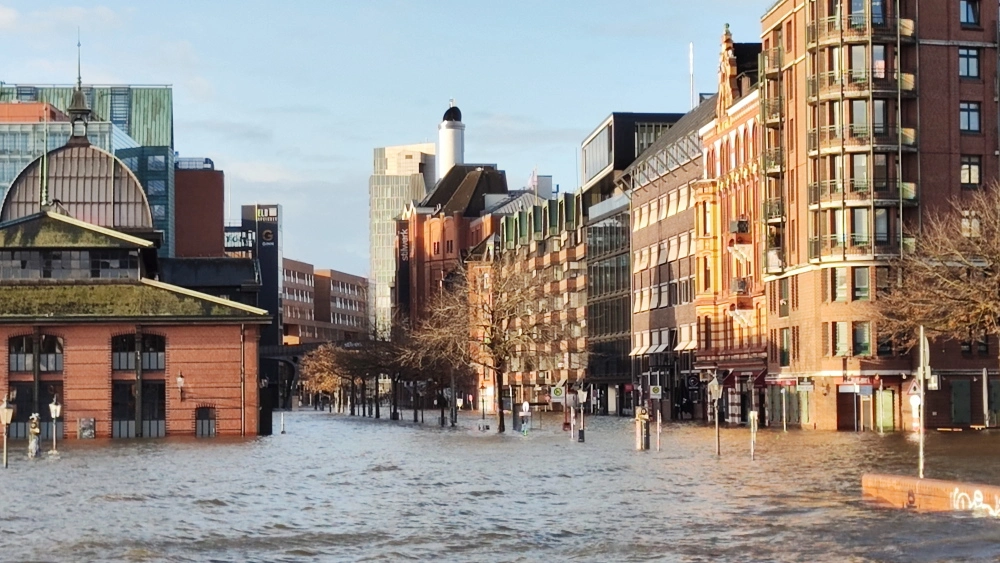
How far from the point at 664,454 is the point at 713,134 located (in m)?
60.6

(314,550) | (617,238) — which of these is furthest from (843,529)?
(617,238)

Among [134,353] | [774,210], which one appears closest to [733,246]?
[774,210]

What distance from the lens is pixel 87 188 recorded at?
506ft

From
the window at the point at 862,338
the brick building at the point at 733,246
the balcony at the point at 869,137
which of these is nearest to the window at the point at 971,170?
the balcony at the point at 869,137

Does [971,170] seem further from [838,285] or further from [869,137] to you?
[838,285]

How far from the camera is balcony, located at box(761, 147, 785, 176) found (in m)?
108

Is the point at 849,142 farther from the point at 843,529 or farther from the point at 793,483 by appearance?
the point at 843,529

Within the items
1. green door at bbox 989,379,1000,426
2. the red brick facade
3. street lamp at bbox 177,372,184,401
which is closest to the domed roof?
the red brick facade

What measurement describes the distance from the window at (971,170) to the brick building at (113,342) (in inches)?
1501

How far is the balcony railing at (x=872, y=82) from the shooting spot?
9881cm

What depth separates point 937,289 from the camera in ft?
271

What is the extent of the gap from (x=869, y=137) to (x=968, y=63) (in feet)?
23.2

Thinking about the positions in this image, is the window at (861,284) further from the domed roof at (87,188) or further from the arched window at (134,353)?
the domed roof at (87,188)

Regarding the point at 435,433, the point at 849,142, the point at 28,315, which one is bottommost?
the point at 435,433
